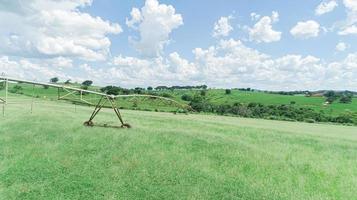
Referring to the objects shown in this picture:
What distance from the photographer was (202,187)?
1317cm

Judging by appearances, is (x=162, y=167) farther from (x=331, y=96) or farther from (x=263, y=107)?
(x=331, y=96)

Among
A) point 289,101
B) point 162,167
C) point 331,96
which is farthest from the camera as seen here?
point 331,96

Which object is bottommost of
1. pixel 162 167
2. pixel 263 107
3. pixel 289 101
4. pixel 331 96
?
pixel 263 107

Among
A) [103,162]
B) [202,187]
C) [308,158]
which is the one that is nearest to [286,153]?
[308,158]

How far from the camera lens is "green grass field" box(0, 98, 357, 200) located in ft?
41.7

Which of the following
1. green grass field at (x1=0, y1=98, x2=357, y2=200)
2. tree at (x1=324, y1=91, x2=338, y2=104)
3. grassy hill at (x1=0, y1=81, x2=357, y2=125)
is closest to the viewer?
green grass field at (x1=0, y1=98, x2=357, y2=200)

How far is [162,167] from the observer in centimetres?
1517

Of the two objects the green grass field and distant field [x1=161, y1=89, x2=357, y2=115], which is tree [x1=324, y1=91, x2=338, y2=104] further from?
the green grass field

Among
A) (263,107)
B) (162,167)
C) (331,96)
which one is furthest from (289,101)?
(162,167)

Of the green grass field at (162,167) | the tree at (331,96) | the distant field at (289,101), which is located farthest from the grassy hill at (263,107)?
the green grass field at (162,167)

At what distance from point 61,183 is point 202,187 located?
5734 mm

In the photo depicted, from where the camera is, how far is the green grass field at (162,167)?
12.7m

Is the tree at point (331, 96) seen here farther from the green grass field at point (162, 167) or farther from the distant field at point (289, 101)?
the green grass field at point (162, 167)

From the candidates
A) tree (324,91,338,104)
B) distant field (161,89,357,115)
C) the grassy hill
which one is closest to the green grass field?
the grassy hill
